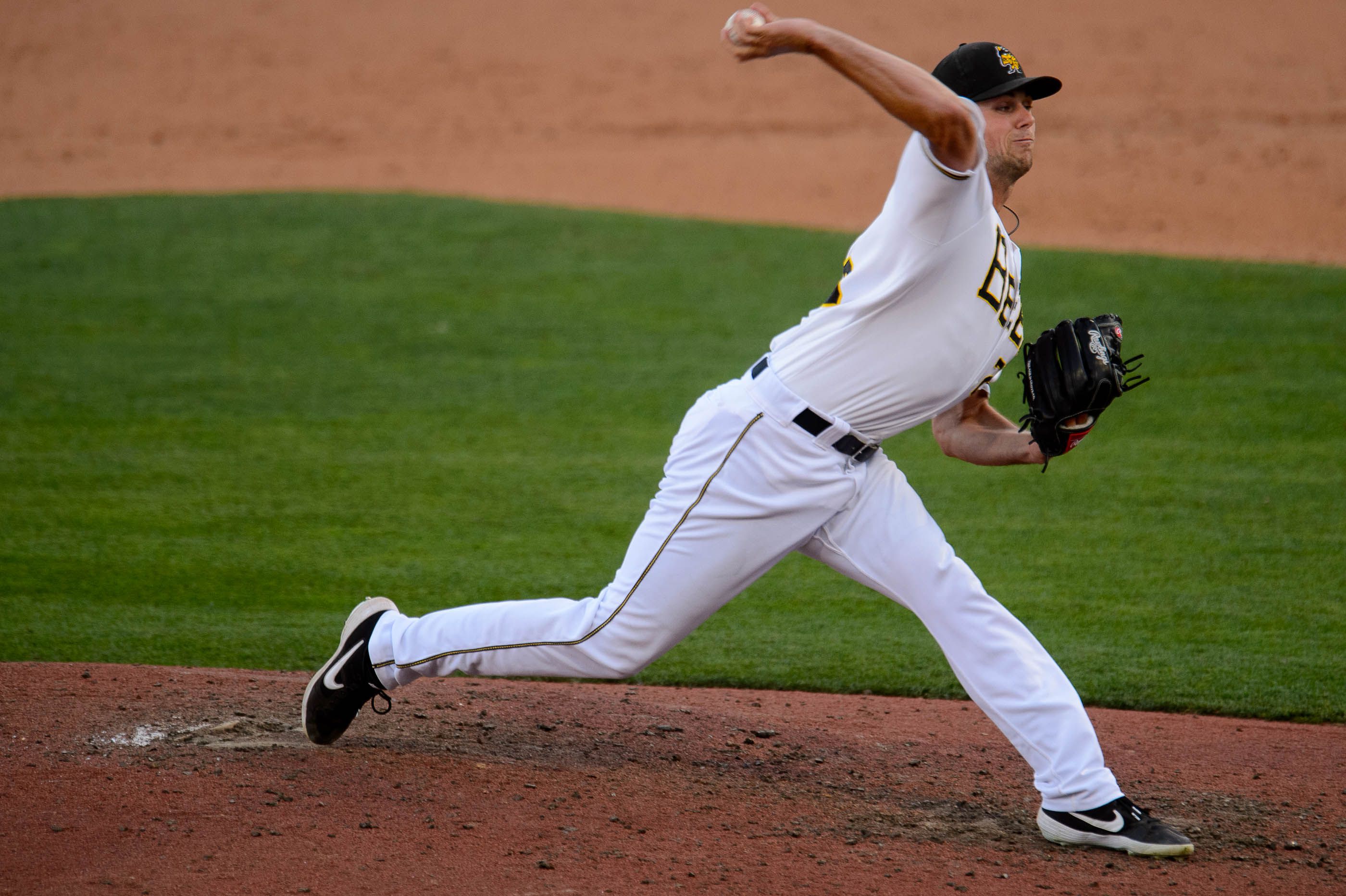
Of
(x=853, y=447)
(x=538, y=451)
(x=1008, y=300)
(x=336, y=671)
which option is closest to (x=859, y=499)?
(x=853, y=447)

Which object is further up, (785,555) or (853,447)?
(853,447)

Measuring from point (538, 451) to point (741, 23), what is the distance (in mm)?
4820

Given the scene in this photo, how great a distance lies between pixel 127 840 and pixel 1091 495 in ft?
16.5

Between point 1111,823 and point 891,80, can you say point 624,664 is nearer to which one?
point 1111,823

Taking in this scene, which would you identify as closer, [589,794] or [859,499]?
[859,499]

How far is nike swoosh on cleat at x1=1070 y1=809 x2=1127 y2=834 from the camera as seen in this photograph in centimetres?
289

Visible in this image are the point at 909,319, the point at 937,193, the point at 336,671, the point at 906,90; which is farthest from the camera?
the point at 336,671

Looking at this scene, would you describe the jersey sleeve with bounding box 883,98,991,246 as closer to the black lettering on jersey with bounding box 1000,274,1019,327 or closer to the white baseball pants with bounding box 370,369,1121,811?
the black lettering on jersey with bounding box 1000,274,1019,327

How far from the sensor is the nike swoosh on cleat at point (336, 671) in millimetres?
3273

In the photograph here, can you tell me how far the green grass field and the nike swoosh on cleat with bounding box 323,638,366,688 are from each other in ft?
3.95

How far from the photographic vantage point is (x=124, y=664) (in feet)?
13.8

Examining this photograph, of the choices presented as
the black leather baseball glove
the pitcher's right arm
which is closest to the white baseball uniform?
the black leather baseball glove

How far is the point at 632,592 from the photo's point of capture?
9.87 ft

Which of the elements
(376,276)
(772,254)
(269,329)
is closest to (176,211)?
(376,276)
